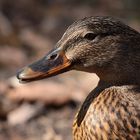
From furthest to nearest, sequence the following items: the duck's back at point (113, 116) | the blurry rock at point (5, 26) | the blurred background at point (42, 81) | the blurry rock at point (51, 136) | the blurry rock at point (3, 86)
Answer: the blurry rock at point (5, 26), the blurry rock at point (3, 86), the blurred background at point (42, 81), the blurry rock at point (51, 136), the duck's back at point (113, 116)

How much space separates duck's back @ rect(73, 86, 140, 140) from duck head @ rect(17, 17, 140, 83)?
0.10 metres

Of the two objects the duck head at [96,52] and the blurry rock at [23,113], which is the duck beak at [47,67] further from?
the blurry rock at [23,113]

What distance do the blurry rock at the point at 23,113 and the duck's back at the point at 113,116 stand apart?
1.89 m

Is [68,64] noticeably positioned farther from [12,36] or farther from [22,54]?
[12,36]

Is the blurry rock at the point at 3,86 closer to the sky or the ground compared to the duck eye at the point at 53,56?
closer to the ground

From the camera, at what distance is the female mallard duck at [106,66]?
3.94 meters

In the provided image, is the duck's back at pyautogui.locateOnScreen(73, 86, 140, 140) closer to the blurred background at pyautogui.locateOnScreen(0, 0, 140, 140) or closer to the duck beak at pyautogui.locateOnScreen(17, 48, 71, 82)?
the duck beak at pyautogui.locateOnScreen(17, 48, 71, 82)

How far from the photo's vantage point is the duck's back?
393 centimetres

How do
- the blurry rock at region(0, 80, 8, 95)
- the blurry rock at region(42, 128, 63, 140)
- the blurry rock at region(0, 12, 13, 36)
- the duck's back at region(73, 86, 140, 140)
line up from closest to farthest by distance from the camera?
the duck's back at region(73, 86, 140, 140)
the blurry rock at region(42, 128, 63, 140)
the blurry rock at region(0, 80, 8, 95)
the blurry rock at region(0, 12, 13, 36)

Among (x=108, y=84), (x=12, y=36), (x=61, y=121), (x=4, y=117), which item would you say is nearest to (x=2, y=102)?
(x=4, y=117)

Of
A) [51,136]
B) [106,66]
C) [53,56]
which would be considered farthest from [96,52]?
[51,136]

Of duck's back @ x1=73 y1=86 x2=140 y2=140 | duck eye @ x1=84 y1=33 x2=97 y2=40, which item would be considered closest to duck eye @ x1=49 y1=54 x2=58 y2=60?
duck eye @ x1=84 y1=33 x2=97 y2=40

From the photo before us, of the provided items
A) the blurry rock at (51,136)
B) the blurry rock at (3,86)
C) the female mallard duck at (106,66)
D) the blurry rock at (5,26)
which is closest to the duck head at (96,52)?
the female mallard duck at (106,66)

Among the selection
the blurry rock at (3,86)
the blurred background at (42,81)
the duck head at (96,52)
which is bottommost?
the blurred background at (42,81)
